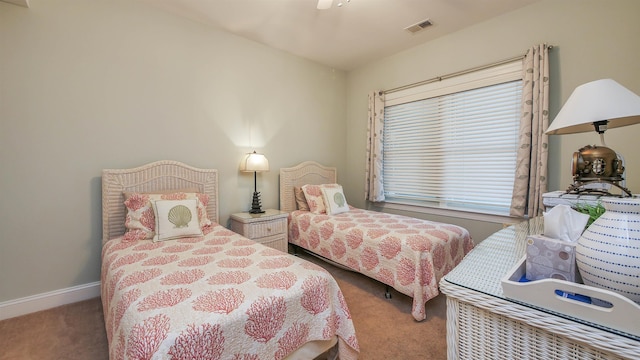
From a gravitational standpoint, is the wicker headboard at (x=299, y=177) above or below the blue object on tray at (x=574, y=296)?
above

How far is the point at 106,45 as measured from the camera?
2.26m

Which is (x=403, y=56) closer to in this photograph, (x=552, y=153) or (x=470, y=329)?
(x=552, y=153)

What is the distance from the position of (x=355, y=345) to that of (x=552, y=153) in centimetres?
245

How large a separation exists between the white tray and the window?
2.53 metres

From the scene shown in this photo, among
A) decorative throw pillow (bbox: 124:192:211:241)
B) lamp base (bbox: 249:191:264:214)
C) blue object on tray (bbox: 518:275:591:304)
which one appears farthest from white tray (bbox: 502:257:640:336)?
lamp base (bbox: 249:191:264:214)

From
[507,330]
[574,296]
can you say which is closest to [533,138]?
[574,296]

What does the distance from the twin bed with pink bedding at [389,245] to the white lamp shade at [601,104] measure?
123 cm

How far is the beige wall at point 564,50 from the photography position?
6.77 ft

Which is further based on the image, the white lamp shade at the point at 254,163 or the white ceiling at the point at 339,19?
the white lamp shade at the point at 254,163

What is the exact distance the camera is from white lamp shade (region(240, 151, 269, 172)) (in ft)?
9.62

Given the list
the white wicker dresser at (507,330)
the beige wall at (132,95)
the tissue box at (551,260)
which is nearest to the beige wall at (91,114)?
the beige wall at (132,95)

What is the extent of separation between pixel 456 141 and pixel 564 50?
1169 millimetres

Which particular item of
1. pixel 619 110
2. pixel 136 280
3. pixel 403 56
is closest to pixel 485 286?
pixel 619 110

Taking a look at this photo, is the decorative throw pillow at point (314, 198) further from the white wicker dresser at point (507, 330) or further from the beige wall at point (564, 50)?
the white wicker dresser at point (507, 330)
